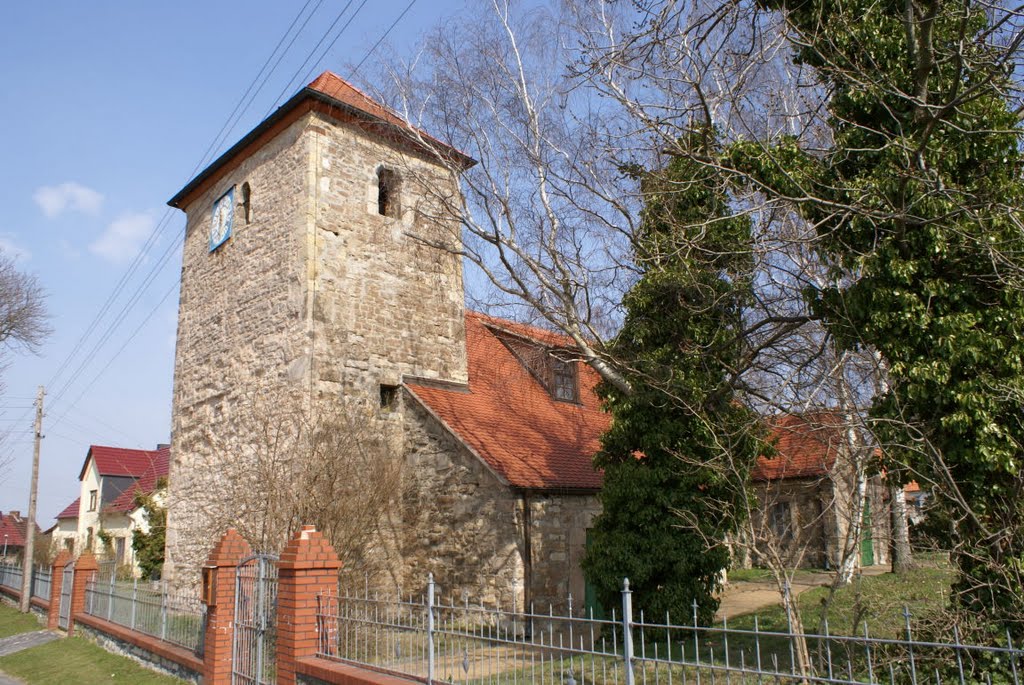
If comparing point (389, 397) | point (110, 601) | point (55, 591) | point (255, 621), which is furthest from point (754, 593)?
point (55, 591)

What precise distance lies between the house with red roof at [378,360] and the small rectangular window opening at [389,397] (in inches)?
1.6

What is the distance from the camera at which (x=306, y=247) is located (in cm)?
1328

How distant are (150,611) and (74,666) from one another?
1.51m

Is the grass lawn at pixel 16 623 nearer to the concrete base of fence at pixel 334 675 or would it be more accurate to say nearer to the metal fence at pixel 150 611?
the metal fence at pixel 150 611

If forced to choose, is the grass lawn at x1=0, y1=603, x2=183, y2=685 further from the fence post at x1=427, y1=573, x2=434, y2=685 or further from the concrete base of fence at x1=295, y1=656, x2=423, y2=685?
the fence post at x1=427, y1=573, x2=434, y2=685

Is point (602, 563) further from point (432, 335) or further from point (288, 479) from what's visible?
point (432, 335)

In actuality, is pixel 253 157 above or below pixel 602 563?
above

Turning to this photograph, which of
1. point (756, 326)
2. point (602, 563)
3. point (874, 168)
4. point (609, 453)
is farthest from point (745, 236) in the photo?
point (602, 563)

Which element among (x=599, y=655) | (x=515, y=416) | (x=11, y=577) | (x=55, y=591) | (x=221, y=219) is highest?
(x=221, y=219)

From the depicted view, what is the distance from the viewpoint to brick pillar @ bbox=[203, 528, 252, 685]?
871 cm

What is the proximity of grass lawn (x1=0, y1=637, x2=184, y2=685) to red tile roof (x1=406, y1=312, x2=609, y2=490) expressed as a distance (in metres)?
5.65

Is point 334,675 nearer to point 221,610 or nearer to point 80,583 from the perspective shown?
point 221,610

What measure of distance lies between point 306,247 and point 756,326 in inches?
316

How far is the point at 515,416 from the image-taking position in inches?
583
